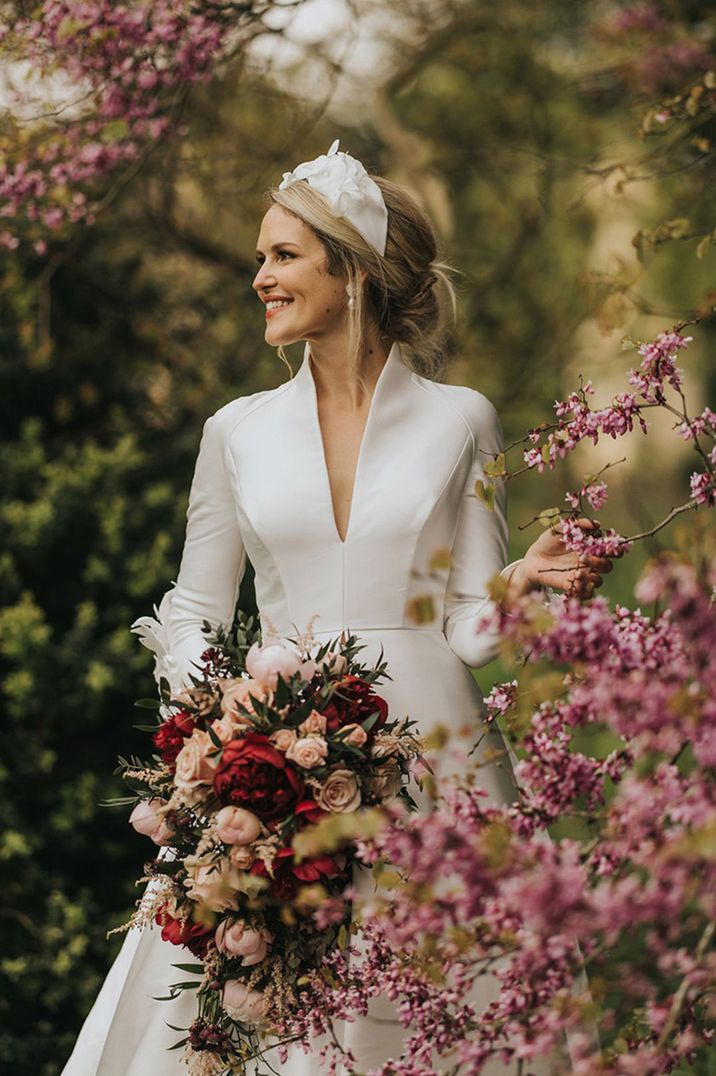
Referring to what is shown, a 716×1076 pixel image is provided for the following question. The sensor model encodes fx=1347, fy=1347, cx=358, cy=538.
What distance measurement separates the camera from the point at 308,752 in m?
2.48

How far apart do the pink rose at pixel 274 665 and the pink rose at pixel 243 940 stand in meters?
0.46

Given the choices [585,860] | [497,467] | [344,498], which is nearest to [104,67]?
[344,498]

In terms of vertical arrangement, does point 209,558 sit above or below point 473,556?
below

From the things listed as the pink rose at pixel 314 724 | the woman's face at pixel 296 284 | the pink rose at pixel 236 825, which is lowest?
the pink rose at pixel 236 825

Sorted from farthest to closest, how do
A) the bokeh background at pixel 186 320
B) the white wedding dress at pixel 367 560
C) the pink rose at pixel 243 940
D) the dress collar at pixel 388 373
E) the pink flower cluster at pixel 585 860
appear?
the bokeh background at pixel 186 320
the dress collar at pixel 388 373
the white wedding dress at pixel 367 560
the pink rose at pixel 243 940
the pink flower cluster at pixel 585 860

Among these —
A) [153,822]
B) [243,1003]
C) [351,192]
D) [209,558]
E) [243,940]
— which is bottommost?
[243,1003]

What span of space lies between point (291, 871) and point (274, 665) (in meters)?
0.39

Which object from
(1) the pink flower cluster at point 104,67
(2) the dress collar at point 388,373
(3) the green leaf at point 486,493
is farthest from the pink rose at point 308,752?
(1) the pink flower cluster at point 104,67

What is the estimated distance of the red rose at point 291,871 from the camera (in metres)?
2.47

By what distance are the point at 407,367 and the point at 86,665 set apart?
2.15m

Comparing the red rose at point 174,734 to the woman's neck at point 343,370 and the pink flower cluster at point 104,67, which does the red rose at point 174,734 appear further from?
the pink flower cluster at point 104,67

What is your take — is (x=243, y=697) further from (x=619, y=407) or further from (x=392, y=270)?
(x=392, y=270)

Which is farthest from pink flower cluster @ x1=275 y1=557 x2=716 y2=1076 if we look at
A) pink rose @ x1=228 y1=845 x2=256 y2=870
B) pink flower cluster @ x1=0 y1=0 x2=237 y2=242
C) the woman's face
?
pink flower cluster @ x1=0 y1=0 x2=237 y2=242

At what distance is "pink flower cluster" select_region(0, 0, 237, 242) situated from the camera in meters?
4.27
